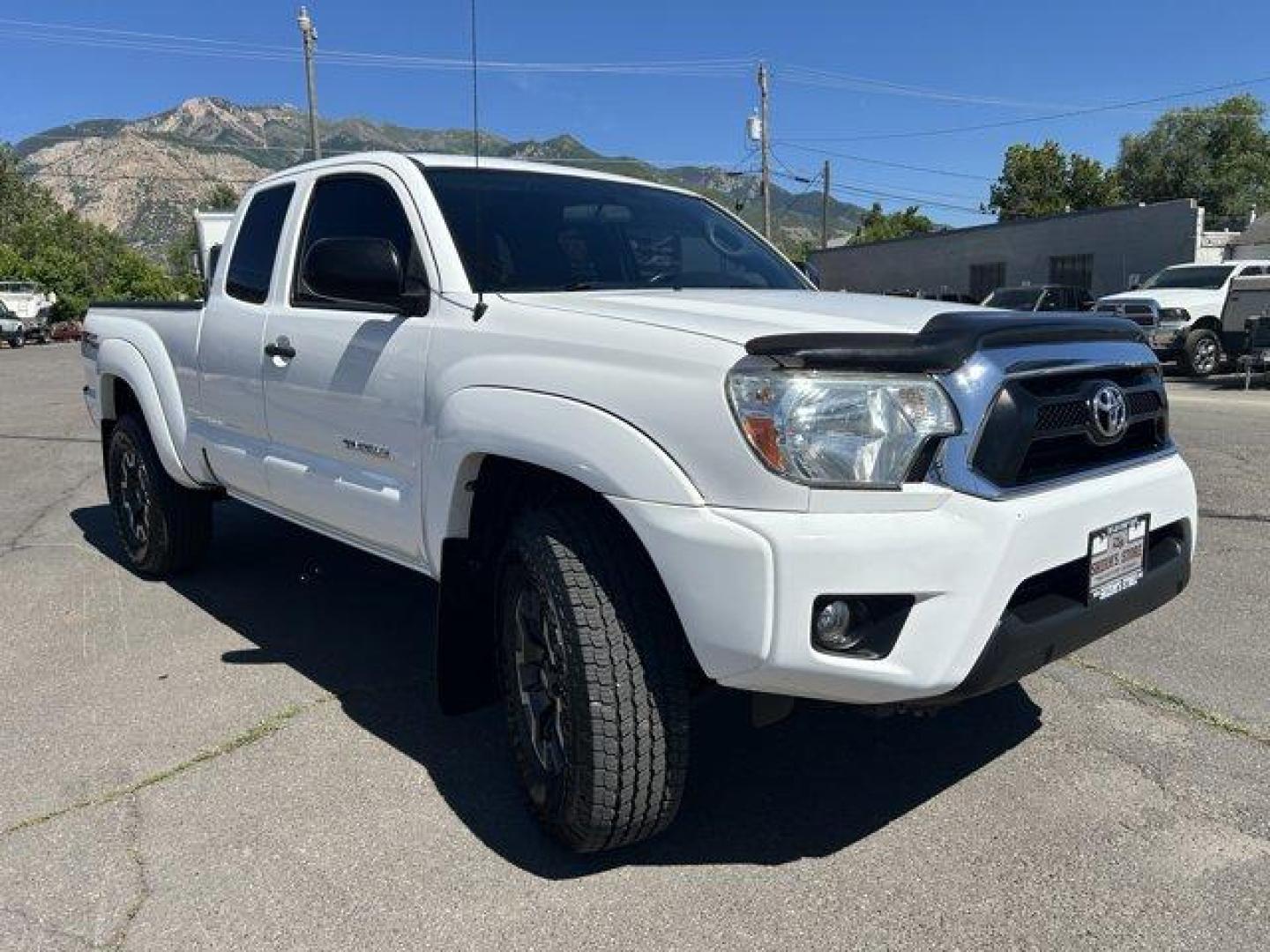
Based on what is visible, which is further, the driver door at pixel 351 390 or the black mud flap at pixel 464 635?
the driver door at pixel 351 390

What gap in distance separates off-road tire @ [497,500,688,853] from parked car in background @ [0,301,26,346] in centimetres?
3665

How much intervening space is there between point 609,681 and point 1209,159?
7017 cm

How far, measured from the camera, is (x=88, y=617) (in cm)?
485

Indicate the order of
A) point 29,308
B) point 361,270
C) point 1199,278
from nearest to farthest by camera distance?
point 361,270 → point 1199,278 → point 29,308

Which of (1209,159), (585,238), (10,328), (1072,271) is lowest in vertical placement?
(10,328)

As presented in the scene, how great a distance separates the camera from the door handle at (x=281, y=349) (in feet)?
12.5

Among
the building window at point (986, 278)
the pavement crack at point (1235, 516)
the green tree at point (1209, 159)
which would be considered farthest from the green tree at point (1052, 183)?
the pavement crack at point (1235, 516)

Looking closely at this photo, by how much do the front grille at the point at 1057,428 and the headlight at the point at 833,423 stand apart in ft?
0.50

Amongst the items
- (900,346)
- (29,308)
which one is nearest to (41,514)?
(900,346)

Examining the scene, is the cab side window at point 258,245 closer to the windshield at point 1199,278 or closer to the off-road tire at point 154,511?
the off-road tire at point 154,511

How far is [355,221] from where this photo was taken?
3797mm

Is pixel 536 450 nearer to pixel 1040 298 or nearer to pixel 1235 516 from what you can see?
pixel 1235 516

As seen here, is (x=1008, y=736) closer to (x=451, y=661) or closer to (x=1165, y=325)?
(x=451, y=661)

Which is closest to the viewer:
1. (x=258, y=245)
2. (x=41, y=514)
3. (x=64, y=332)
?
(x=258, y=245)
